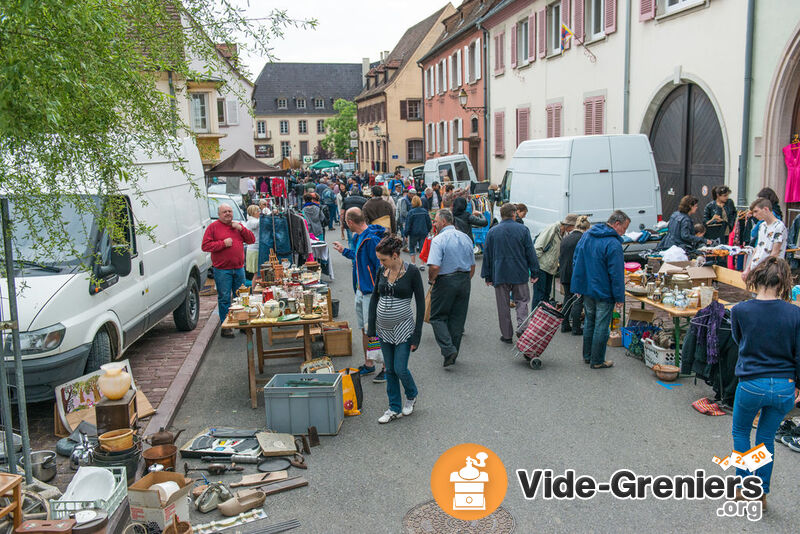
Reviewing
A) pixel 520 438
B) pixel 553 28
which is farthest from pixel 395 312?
pixel 553 28

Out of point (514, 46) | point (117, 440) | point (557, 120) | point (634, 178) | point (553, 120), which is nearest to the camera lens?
point (117, 440)

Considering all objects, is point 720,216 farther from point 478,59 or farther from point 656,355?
point 478,59

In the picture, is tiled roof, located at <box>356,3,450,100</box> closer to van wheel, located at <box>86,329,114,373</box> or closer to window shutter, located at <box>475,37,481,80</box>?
window shutter, located at <box>475,37,481,80</box>

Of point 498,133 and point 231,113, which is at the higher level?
point 231,113

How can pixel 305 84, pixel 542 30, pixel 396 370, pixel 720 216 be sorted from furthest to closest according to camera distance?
pixel 305 84, pixel 542 30, pixel 720 216, pixel 396 370

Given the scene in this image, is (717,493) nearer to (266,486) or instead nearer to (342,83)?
(266,486)

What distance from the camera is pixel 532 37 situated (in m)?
24.6

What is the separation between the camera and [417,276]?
22.6 ft

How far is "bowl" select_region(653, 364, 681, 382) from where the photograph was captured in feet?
25.9

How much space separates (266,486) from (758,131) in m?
11.7

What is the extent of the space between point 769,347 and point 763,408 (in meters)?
0.49

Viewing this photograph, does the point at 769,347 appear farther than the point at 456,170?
No

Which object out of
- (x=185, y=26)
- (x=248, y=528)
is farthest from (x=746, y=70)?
(x=248, y=528)

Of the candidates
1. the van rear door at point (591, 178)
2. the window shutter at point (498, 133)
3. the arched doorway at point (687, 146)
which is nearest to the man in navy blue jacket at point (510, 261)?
the van rear door at point (591, 178)
